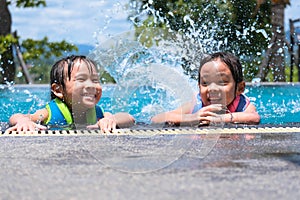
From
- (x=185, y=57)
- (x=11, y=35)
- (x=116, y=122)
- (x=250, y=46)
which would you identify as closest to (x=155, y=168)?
(x=116, y=122)

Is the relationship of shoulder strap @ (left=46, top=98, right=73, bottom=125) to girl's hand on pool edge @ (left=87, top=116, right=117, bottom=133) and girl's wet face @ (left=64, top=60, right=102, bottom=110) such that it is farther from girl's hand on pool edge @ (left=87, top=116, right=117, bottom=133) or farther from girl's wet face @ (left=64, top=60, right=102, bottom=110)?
girl's hand on pool edge @ (left=87, top=116, right=117, bottom=133)

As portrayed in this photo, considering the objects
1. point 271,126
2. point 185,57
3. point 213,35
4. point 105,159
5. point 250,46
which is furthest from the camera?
point 250,46

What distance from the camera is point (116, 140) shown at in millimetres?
3139

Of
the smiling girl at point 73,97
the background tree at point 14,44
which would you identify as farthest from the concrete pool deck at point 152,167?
the background tree at point 14,44

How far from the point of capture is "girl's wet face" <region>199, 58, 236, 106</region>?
4.07 m

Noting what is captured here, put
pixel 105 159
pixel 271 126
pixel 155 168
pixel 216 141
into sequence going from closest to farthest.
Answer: pixel 155 168, pixel 105 159, pixel 216 141, pixel 271 126

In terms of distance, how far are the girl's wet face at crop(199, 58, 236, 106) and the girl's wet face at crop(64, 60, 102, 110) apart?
2.30 feet

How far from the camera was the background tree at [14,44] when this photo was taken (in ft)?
39.1

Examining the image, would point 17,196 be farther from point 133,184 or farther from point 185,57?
point 185,57

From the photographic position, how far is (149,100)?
7895mm

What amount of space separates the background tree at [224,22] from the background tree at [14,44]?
2550 millimetres

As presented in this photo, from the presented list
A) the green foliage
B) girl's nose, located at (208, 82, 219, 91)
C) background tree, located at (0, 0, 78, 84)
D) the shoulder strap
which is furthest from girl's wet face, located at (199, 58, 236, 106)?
the green foliage

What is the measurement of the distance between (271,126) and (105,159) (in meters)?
1.50

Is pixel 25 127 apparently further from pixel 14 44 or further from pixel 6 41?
pixel 14 44
